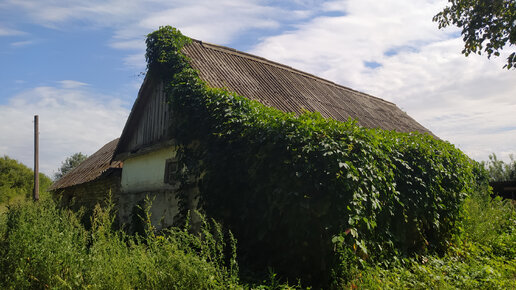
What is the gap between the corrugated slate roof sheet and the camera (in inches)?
399

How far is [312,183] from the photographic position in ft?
16.4

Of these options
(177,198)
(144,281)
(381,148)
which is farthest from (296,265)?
(177,198)

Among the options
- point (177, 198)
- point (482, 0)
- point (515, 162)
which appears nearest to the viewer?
point (177, 198)

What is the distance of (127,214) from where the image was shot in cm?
1096

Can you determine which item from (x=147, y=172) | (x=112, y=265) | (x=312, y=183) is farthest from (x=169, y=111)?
(x=112, y=265)

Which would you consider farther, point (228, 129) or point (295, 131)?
point (228, 129)

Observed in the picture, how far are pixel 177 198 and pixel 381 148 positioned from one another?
16.0 ft

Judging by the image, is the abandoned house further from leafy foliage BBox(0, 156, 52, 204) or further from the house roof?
leafy foliage BBox(0, 156, 52, 204)

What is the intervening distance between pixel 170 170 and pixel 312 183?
212 inches

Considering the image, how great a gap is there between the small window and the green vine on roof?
121 cm

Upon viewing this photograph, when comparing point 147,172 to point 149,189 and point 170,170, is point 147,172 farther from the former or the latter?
point 170,170

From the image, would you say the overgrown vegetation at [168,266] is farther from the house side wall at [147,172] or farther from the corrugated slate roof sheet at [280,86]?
the corrugated slate roof sheet at [280,86]

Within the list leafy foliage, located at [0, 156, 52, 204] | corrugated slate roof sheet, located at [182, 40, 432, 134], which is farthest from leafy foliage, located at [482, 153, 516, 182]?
leafy foliage, located at [0, 156, 52, 204]

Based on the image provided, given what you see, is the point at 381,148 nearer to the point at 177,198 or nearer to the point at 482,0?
the point at 177,198
